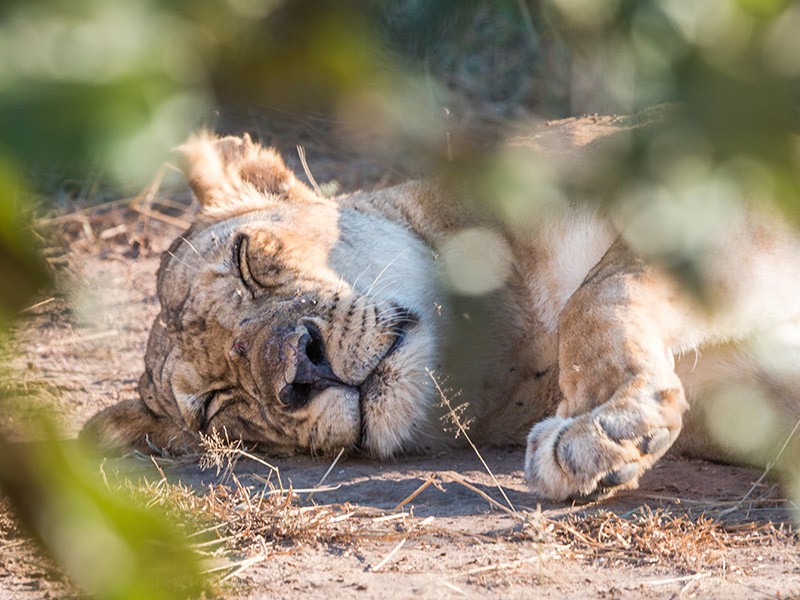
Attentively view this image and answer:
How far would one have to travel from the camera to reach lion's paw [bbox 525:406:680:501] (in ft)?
8.15

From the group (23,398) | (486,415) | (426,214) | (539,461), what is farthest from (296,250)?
(23,398)

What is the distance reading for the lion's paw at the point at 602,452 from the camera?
8.15 ft

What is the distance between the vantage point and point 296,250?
354cm

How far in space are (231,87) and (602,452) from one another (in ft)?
6.79

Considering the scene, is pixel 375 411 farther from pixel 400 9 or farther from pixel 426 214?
pixel 400 9

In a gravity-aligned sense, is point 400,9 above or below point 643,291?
above

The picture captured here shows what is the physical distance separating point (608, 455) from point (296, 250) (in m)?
1.46

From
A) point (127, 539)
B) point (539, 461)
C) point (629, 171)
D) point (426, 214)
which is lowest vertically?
point (539, 461)

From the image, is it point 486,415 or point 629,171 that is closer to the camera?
point 629,171

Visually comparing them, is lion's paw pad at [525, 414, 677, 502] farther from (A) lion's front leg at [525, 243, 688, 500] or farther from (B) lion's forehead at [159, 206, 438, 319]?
(B) lion's forehead at [159, 206, 438, 319]

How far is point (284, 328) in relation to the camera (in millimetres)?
3236

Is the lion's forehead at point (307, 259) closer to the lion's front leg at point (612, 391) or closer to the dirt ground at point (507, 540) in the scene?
the dirt ground at point (507, 540)

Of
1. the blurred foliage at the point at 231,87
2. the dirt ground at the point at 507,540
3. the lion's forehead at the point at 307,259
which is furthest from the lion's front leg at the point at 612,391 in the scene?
the blurred foliage at the point at 231,87

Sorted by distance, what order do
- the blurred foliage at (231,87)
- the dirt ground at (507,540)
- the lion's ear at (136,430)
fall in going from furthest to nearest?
the lion's ear at (136,430) → the dirt ground at (507,540) → the blurred foliage at (231,87)
